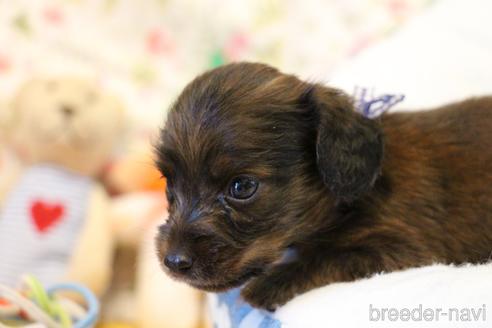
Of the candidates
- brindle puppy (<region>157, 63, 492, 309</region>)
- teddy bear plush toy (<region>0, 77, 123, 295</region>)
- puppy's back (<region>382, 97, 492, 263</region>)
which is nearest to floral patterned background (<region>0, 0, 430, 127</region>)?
teddy bear plush toy (<region>0, 77, 123, 295</region>)

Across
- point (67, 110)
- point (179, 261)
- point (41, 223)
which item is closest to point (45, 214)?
point (41, 223)

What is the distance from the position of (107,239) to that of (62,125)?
55 centimetres

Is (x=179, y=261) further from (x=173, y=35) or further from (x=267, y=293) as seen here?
(x=173, y=35)

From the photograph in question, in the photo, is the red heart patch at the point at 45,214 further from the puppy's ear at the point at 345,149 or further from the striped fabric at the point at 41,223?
the puppy's ear at the point at 345,149

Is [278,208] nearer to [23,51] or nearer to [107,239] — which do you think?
[107,239]

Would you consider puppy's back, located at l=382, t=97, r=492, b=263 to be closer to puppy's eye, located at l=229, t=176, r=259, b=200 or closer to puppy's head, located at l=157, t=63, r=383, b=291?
puppy's head, located at l=157, t=63, r=383, b=291

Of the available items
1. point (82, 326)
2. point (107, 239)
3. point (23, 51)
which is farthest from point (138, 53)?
point (82, 326)

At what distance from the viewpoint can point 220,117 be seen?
1643 mm

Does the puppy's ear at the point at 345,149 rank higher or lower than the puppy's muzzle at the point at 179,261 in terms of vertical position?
higher

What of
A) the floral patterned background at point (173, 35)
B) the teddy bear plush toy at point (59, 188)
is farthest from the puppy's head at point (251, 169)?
the floral patterned background at point (173, 35)

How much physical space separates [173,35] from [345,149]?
2472 mm

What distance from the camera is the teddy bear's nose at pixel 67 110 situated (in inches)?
114

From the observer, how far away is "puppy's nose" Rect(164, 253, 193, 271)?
5.21ft

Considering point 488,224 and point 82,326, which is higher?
point 82,326
